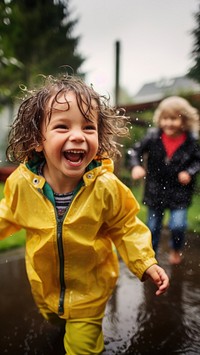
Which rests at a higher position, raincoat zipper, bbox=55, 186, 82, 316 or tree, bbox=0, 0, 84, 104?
tree, bbox=0, 0, 84, 104

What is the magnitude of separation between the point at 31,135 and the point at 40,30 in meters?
17.4

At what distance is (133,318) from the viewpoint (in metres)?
2.38

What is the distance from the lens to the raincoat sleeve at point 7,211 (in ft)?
6.09

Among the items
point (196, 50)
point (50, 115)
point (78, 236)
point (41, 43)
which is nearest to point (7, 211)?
point (78, 236)

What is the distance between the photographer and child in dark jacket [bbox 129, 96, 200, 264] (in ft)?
8.21

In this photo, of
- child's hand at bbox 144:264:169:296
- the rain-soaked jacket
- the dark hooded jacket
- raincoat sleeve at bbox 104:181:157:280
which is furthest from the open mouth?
the dark hooded jacket

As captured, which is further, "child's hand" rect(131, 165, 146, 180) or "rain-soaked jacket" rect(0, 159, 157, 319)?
"child's hand" rect(131, 165, 146, 180)

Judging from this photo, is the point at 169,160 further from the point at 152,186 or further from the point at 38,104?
the point at 38,104

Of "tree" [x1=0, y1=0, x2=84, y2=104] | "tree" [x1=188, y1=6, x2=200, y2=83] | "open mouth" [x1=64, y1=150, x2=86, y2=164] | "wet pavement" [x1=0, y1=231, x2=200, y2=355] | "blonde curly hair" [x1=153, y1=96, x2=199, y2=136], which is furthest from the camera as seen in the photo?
"tree" [x1=0, y1=0, x2=84, y2=104]

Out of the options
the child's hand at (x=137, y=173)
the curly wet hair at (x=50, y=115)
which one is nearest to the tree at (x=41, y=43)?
the child's hand at (x=137, y=173)

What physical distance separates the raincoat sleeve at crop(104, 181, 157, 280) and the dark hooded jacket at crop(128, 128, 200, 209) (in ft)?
2.27

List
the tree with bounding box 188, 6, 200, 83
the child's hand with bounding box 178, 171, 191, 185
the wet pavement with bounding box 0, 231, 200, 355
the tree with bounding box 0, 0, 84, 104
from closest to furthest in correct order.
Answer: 1. the wet pavement with bounding box 0, 231, 200, 355
2. the child's hand with bounding box 178, 171, 191, 185
3. the tree with bounding box 188, 6, 200, 83
4. the tree with bounding box 0, 0, 84, 104

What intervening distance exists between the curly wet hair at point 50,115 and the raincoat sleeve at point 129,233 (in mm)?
311

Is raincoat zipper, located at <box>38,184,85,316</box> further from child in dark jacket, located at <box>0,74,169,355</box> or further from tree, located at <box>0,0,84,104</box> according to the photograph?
tree, located at <box>0,0,84,104</box>
